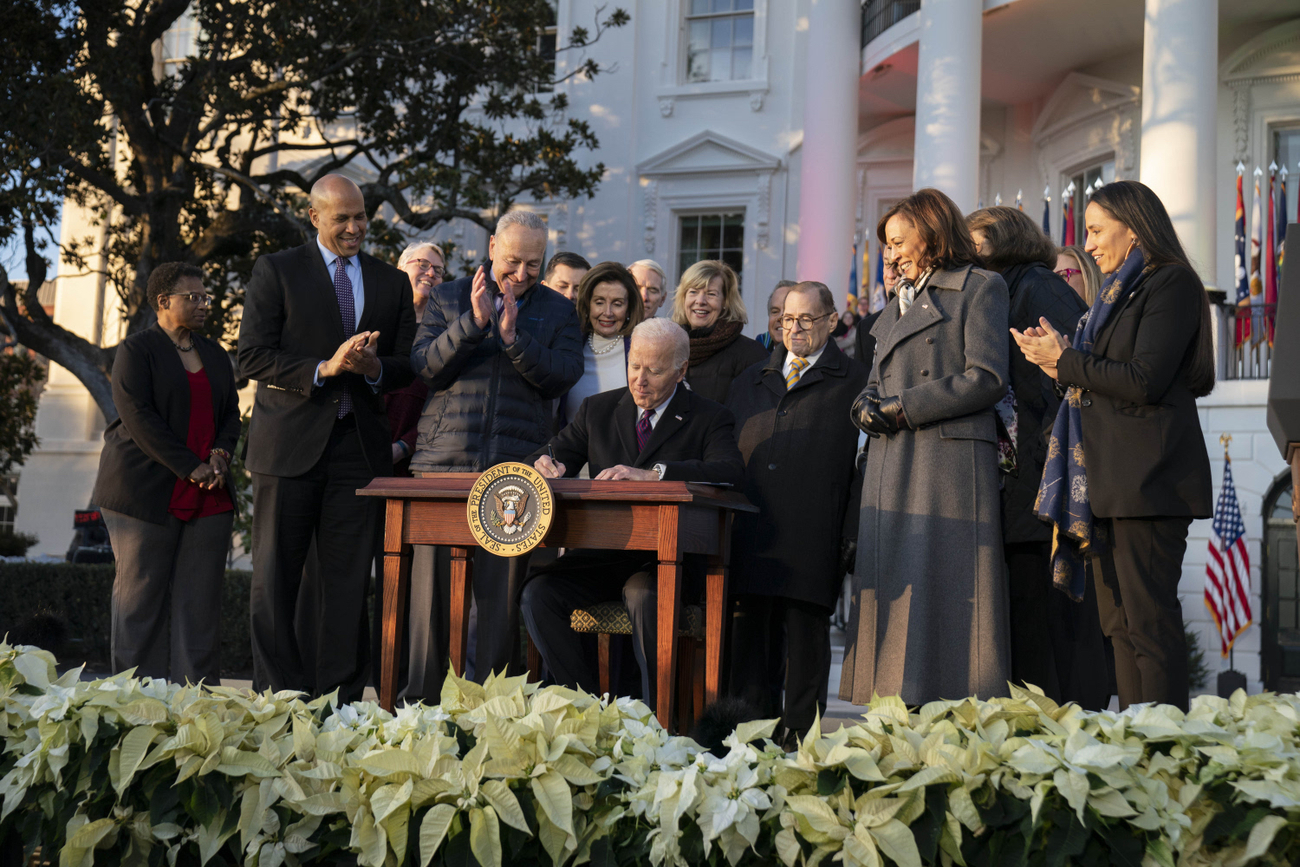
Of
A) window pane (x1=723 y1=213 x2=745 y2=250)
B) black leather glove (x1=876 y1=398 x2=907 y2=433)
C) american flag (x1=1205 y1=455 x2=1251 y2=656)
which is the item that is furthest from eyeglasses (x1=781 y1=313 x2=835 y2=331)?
window pane (x1=723 y1=213 x2=745 y2=250)

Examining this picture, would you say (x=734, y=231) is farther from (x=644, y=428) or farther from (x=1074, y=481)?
(x=1074, y=481)

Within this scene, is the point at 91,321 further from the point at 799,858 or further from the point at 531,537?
the point at 799,858

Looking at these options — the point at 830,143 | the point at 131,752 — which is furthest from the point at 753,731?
the point at 830,143

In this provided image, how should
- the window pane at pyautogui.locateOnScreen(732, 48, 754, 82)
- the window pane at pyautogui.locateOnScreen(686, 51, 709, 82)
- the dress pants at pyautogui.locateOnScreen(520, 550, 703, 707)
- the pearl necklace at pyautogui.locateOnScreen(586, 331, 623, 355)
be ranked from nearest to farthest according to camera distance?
1. the dress pants at pyautogui.locateOnScreen(520, 550, 703, 707)
2. the pearl necklace at pyautogui.locateOnScreen(586, 331, 623, 355)
3. the window pane at pyautogui.locateOnScreen(732, 48, 754, 82)
4. the window pane at pyautogui.locateOnScreen(686, 51, 709, 82)

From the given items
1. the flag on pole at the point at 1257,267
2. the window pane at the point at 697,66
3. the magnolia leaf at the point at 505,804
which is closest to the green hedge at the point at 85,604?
the magnolia leaf at the point at 505,804

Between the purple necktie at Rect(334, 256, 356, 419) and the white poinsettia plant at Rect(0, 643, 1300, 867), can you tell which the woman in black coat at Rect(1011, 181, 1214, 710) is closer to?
the white poinsettia plant at Rect(0, 643, 1300, 867)

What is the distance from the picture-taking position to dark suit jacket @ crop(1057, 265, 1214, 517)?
3.78 meters

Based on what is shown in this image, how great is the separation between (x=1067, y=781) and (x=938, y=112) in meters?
12.3

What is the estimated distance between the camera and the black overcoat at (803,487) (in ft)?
15.6

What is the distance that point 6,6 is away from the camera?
12367mm

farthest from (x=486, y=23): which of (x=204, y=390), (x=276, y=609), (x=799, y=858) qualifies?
(x=799, y=858)

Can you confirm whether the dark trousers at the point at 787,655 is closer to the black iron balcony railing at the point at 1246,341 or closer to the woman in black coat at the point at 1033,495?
the woman in black coat at the point at 1033,495

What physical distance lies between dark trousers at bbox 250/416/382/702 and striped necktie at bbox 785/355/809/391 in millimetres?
1749

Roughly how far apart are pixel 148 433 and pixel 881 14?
1321cm
